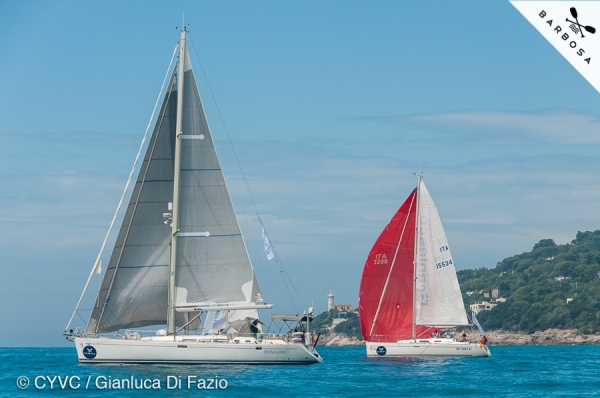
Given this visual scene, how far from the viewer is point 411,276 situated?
2183 inches

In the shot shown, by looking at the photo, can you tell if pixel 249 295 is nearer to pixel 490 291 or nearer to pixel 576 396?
pixel 576 396

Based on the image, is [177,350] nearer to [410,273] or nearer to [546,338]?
[410,273]

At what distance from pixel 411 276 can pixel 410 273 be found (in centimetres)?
22

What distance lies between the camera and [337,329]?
178 metres

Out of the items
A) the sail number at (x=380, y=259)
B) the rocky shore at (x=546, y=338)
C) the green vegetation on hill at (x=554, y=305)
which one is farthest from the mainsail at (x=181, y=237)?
the green vegetation on hill at (x=554, y=305)

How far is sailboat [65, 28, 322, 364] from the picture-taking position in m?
40.8

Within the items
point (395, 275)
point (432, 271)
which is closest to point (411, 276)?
→ point (395, 275)

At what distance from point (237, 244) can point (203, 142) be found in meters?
4.74

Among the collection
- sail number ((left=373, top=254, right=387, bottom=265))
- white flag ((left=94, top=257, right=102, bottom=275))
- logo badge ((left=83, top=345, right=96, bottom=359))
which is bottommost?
logo badge ((left=83, top=345, right=96, bottom=359))

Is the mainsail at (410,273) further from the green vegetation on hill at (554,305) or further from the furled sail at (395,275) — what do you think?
the green vegetation on hill at (554,305)

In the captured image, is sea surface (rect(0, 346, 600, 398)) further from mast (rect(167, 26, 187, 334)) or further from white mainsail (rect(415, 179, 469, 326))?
white mainsail (rect(415, 179, 469, 326))

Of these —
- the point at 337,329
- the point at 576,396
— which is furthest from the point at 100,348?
the point at 337,329

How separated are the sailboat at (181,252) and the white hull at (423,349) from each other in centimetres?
1295

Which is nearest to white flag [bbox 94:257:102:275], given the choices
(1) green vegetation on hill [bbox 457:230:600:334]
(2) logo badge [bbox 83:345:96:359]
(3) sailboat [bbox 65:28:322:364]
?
(3) sailboat [bbox 65:28:322:364]
